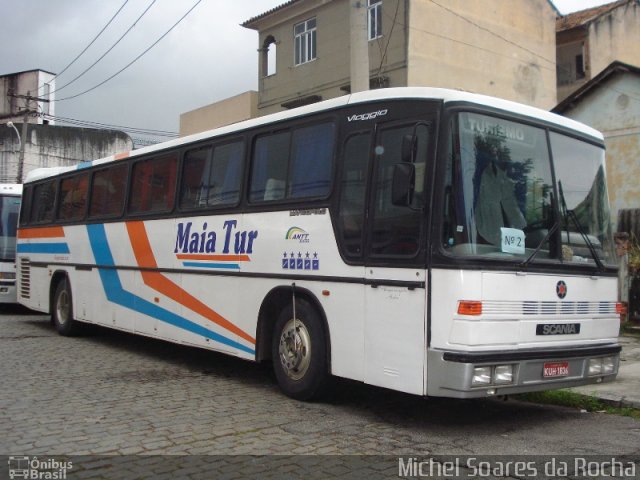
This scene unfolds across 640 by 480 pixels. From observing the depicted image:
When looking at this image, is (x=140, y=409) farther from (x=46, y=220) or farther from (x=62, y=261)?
(x=46, y=220)

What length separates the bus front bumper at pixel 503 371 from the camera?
18.5 ft

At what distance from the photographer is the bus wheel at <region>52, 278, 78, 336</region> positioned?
1265 cm

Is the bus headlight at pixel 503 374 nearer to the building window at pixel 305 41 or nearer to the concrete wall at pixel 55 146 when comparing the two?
the building window at pixel 305 41

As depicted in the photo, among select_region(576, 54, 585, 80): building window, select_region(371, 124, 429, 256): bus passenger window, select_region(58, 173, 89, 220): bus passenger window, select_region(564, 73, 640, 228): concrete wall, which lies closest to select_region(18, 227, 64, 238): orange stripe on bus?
select_region(58, 173, 89, 220): bus passenger window

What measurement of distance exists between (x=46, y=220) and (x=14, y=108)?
1437 inches

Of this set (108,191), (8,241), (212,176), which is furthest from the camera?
(8,241)

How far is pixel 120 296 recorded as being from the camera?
1096 centimetres

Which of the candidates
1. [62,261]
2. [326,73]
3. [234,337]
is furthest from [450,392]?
[326,73]

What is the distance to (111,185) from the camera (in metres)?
11.4

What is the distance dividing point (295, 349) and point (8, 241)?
12.1m

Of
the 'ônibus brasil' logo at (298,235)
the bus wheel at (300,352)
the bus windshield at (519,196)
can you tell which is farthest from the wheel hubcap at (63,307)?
the bus windshield at (519,196)

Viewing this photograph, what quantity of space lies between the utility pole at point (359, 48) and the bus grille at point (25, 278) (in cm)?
803

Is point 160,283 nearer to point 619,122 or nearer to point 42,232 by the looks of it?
point 42,232

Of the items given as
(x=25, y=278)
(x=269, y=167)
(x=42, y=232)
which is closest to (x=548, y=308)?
(x=269, y=167)
